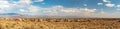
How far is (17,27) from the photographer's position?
28.7 meters

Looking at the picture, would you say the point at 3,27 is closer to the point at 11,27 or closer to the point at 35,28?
the point at 11,27

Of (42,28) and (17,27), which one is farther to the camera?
(42,28)

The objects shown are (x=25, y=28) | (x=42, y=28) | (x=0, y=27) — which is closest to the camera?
(x=0, y=27)

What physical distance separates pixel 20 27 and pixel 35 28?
5.57ft

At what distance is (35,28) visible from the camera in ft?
96.6

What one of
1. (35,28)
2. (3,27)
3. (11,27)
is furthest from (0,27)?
(35,28)

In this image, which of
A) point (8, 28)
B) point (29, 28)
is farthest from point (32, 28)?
point (8, 28)

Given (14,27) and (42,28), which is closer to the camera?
(14,27)

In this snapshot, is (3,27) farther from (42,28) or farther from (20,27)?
(42,28)

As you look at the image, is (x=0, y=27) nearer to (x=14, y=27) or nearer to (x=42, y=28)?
(x=14, y=27)

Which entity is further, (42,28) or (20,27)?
(42,28)

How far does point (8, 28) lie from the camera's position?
91.0ft

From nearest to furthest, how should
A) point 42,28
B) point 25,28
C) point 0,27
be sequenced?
point 0,27
point 25,28
point 42,28

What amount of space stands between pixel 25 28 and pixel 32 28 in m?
0.88
